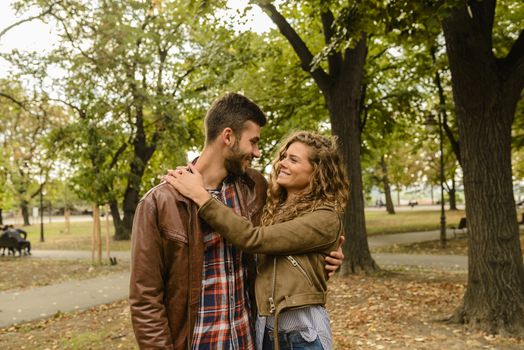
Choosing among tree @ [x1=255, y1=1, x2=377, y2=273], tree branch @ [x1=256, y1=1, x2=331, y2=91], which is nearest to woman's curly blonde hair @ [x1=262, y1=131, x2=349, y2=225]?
tree branch @ [x1=256, y1=1, x2=331, y2=91]

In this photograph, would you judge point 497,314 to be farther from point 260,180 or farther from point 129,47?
point 129,47

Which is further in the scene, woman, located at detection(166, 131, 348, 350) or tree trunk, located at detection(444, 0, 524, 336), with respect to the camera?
tree trunk, located at detection(444, 0, 524, 336)

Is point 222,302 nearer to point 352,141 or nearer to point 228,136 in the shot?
point 228,136

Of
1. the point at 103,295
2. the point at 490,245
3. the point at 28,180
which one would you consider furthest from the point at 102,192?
the point at 28,180

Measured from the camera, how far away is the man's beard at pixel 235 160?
2.54 meters

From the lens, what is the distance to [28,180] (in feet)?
101

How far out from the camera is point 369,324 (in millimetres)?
7137

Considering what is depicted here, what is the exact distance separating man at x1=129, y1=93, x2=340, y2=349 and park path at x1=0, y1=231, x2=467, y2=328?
716 centimetres

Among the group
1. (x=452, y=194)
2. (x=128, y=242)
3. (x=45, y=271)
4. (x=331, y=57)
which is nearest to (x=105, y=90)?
(x=45, y=271)

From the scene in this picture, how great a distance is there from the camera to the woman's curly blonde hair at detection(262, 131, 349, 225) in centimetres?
257

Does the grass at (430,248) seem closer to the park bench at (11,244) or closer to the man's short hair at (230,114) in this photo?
the park bench at (11,244)

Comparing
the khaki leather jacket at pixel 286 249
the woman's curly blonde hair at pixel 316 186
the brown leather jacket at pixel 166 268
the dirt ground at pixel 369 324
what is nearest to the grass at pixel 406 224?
the dirt ground at pixel 369 324

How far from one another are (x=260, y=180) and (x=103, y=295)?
868 cm

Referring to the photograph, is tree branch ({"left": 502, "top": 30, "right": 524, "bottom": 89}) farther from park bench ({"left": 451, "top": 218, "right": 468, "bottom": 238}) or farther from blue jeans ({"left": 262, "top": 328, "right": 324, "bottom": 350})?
park bench ({"left": 451, "top": 218, "right": 468, "bottom": 238})
